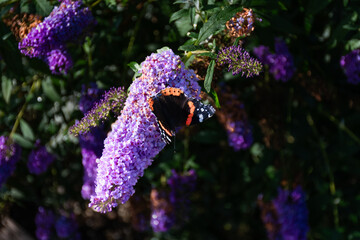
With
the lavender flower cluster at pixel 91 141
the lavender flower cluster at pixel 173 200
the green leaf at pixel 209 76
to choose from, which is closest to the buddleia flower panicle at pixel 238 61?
the green leaf at pixel 209 76

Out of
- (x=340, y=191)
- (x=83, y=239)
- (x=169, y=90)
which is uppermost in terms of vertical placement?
(x=169, y=90)

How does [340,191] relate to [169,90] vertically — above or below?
below

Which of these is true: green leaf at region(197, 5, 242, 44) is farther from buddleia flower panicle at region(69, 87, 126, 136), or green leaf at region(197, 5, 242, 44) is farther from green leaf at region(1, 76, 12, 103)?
green leaf at region(1, 76, 12, 103)

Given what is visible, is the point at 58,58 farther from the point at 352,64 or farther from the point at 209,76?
the point at 352,64

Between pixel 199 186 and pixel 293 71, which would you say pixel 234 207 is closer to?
pixel 199 186

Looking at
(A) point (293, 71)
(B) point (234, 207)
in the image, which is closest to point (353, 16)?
(A) point (293, 71)

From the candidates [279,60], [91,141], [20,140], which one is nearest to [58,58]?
[91,141]

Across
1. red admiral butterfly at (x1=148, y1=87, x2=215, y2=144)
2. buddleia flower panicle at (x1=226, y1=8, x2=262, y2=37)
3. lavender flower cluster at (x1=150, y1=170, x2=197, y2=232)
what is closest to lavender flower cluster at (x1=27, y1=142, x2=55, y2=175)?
lavender flower cluster at (x1=150, y1=170, x2=197, y2=232)
